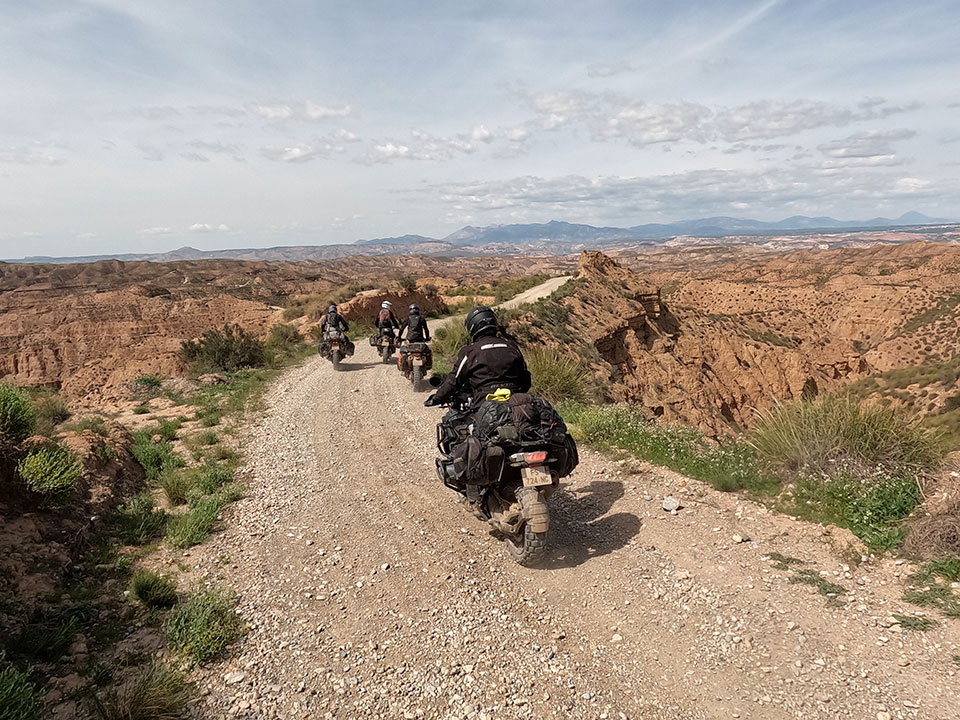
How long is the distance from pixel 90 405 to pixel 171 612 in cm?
1093

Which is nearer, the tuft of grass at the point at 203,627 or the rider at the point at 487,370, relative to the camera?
the tuft of grass at the point at 203,627

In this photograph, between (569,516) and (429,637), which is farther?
(569,516)

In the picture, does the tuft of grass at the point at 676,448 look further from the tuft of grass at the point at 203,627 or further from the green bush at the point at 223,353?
the green bush at the point at 223,353

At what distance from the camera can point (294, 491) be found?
293 inches

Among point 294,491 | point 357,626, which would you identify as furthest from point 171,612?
point 294,491

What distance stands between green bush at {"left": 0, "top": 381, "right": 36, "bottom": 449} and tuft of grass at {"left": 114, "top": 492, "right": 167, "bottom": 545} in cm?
141

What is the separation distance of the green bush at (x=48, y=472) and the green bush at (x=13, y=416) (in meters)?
0.30

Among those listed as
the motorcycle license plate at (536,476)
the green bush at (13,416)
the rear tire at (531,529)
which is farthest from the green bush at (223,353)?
the motorcycle license plate at (536,476)

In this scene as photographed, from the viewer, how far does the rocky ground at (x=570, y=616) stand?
359cm

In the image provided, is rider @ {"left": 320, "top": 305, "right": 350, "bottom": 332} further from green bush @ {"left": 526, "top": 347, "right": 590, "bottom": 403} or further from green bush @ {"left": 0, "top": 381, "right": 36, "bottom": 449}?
green bush @ {"left": 0, "top": 381, "right": 36, "bottom": 449}

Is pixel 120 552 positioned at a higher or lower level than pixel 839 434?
lower

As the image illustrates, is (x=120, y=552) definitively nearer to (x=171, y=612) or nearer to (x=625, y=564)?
(x=171, y=612)

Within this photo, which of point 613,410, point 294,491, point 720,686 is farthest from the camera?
point 613,410

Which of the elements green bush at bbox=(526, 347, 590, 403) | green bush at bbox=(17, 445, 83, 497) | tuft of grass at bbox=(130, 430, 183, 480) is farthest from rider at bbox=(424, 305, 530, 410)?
green bush at bbox=(526, 347, 590, 403)
